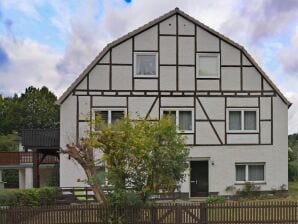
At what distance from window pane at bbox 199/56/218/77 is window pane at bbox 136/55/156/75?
8.46 ft

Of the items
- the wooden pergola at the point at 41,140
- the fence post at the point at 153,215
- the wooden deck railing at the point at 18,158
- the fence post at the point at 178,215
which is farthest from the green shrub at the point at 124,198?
the wooden deck railing at the point at 18,158

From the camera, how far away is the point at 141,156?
1803 cm

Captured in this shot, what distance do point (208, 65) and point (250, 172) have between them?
20.8 feet

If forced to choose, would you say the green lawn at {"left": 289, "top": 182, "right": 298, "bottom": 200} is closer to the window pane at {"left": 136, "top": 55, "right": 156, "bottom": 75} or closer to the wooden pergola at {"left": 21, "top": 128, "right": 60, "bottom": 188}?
the window pane at {"left": 136, "top": 55, "right": 156, "bottom": 75}

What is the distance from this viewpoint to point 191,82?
29547 millimetres

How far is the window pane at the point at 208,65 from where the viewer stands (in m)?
29.8

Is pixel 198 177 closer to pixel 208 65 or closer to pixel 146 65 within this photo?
pixel 208 65

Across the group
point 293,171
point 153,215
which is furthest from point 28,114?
point 153,215

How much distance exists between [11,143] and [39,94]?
2010 cm

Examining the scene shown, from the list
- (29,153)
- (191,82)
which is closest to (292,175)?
(191,82)

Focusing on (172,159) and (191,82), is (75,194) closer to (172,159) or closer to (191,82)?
(191,82)

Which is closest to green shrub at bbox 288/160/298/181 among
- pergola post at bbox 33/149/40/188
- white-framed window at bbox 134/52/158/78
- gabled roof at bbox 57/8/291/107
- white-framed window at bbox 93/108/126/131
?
gabled roof at bbox 57/8/291/107

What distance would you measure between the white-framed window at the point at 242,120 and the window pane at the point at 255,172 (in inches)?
81.7

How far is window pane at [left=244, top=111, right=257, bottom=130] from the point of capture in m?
30.1
